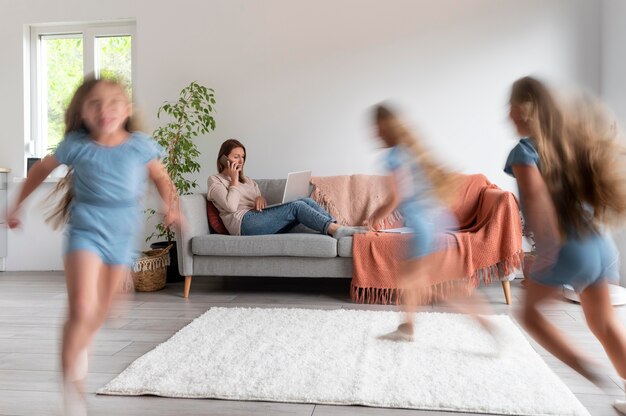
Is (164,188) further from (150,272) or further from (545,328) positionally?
(150,272)

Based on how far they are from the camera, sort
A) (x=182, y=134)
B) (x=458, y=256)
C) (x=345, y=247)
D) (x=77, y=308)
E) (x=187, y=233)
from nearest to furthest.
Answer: (x=77, y=308), (x=458, y=256), (x=345, y=247), (x=187, y=233), (x=182, y=134)

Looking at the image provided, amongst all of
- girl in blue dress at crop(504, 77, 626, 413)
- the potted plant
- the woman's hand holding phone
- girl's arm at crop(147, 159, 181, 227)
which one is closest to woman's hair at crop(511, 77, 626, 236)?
girl in blue dress at crop(504, 77, 626, 413)

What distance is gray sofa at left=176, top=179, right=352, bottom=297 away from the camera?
3.29m

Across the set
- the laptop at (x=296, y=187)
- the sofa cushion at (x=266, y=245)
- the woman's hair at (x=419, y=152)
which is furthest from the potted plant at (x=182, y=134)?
the woman's hair at (x=419, y=152)

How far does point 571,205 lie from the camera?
4.47 feet

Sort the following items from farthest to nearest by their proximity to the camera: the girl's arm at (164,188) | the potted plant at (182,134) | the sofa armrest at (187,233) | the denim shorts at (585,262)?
the potted plant at (182,134) → the sofa armrest at (187,233) → the girl's arm at (164,188) → the denim shorts at (585,262)

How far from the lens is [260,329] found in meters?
2.62

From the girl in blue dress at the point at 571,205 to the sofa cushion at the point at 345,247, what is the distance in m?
1.84

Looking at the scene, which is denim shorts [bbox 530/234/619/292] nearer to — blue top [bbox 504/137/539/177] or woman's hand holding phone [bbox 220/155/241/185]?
blue top [bbox 504/137/539/177]

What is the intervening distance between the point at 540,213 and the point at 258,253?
2.17 meters

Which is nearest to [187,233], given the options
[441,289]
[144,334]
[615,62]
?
[144,334]

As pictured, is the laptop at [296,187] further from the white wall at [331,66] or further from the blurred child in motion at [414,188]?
the blurred child in motion at [414,188]

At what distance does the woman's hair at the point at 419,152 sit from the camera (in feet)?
6.91

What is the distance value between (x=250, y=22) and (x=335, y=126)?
107 centimetres
